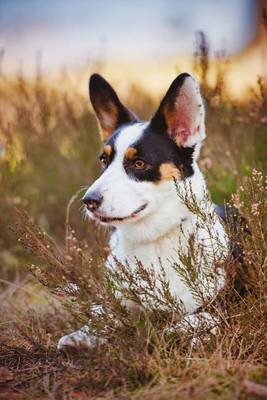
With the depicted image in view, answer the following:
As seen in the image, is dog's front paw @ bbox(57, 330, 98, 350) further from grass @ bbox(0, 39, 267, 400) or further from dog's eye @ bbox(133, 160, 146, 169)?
dog's eye @ bbox(133, 160, 146, 169)

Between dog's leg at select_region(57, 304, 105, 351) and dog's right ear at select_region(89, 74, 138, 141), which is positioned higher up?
dog's right ear at select_region(89, 74, 138, 141)

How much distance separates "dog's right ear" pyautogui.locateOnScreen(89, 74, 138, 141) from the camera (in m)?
4.30

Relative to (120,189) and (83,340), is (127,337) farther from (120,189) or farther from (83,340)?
(120,189)

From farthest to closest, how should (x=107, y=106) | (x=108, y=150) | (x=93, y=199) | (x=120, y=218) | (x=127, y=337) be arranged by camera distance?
(x=107, y=106) < (x=108, y=150) < (x=120, y=218) < (x=93, y=199) < (x=127, y=337)

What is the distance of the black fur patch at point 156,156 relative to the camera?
3773 millimetres

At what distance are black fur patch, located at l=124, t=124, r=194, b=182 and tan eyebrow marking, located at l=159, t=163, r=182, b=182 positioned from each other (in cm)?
2

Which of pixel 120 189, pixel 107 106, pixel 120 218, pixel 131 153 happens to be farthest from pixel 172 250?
pixel 107 106

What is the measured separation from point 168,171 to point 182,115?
0.35 m

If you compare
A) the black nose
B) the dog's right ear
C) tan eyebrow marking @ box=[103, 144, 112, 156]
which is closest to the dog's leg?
the black nose

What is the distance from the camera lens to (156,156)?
3812mm

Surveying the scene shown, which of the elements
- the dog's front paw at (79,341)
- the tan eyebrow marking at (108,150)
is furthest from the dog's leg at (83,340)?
the tan eyebrow marking at (108,150)

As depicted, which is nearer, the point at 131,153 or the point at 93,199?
the point at 93,199

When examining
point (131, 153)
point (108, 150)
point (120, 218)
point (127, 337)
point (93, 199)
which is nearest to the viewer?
point (127, 337)

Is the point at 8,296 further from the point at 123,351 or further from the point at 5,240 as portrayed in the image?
the point at 123,351
